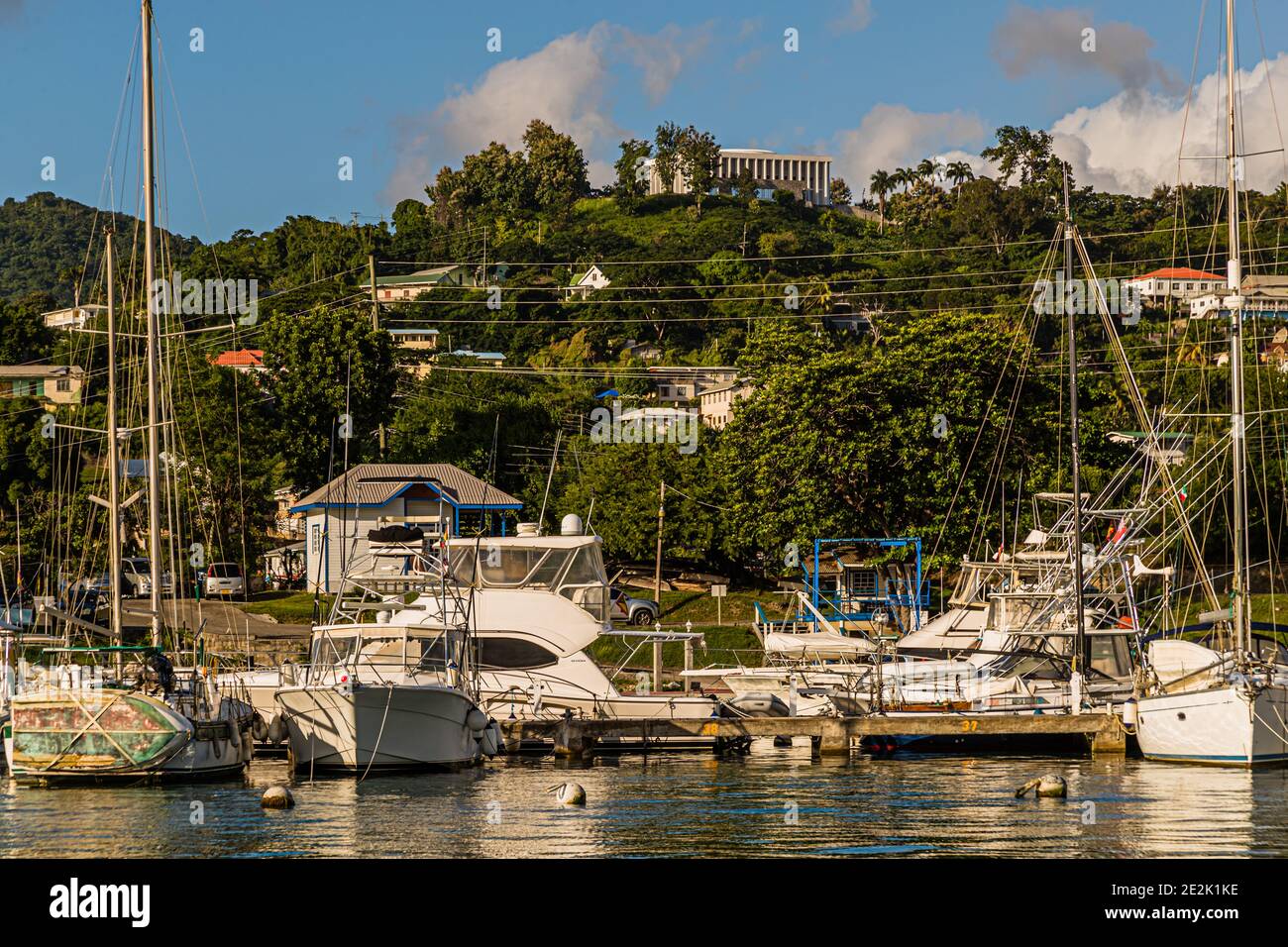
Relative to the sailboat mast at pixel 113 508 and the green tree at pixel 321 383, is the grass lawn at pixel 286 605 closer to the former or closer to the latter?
the green tree at pixel 321 383

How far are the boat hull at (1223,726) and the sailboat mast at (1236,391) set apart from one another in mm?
1860

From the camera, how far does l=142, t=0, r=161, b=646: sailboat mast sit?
3559cm

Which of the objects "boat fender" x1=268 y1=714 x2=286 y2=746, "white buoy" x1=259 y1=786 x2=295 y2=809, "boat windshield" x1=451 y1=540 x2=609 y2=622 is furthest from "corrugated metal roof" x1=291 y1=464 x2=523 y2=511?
"white buoy" x1=259 y1=786 x2=295 y2=809

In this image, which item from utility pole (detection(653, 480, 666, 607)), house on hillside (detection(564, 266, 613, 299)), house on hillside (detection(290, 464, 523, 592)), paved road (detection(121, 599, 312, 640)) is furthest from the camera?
house on hillside (detection(564, 266, 613, 299))

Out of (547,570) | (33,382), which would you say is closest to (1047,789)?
(547,570)

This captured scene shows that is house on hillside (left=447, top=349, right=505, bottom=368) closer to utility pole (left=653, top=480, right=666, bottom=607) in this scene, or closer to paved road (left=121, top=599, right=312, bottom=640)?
utility pole (left=653, top=480, right=666, bottom=607)

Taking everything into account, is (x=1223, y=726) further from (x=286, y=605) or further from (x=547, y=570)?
(x=286, y=605)

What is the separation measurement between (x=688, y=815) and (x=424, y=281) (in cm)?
15555

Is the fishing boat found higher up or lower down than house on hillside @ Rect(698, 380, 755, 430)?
lower down

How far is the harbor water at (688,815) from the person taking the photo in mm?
22125

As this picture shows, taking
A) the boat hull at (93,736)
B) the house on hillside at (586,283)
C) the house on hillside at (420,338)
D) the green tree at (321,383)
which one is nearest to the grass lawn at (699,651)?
the boat hull at (93,736)

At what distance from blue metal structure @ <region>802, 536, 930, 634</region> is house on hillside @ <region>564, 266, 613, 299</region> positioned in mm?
94598

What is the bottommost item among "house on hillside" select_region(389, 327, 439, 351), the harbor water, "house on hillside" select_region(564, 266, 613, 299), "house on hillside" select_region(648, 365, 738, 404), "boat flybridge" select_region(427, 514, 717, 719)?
the harbor water

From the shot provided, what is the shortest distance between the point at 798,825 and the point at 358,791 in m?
8.70
